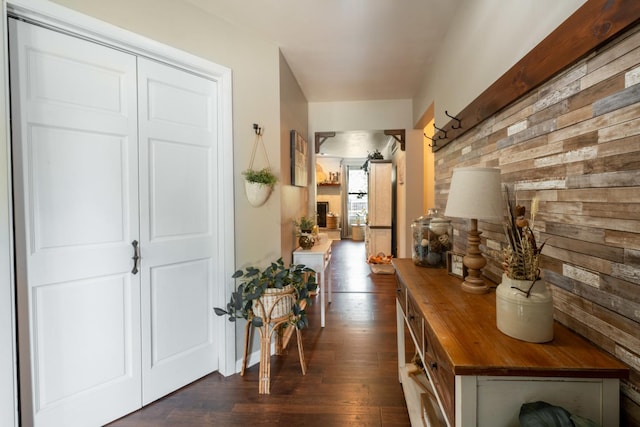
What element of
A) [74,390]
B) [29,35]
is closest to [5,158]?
[29,35]

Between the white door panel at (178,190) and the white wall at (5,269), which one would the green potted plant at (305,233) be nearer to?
the white door panel at (178,190)

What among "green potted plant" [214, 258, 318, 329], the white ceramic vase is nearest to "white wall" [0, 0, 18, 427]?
"green potted plant" [214, 258, 318, 329]

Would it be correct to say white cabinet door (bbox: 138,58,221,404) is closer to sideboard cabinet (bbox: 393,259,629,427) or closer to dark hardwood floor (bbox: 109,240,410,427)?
dark hardwood floor (bbox: 109,240,410,427)

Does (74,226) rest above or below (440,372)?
above

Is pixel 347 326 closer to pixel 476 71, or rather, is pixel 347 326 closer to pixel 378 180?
pixel 476 71

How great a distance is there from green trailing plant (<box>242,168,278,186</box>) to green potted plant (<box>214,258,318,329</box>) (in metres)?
0.65

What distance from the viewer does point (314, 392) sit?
6.26 feet

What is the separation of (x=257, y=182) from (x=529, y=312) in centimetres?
180

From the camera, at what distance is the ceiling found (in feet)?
6.63

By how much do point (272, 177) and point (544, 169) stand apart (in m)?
1.69

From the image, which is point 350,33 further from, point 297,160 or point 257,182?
point 257,182

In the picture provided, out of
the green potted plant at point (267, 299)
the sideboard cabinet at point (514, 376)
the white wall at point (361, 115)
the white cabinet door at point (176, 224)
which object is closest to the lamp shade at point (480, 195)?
the sideboard cabinet at point (514, 376)

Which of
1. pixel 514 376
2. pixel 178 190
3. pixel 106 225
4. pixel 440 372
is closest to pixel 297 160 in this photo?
pixel 178 190

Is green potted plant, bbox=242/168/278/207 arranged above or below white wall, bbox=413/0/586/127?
below
